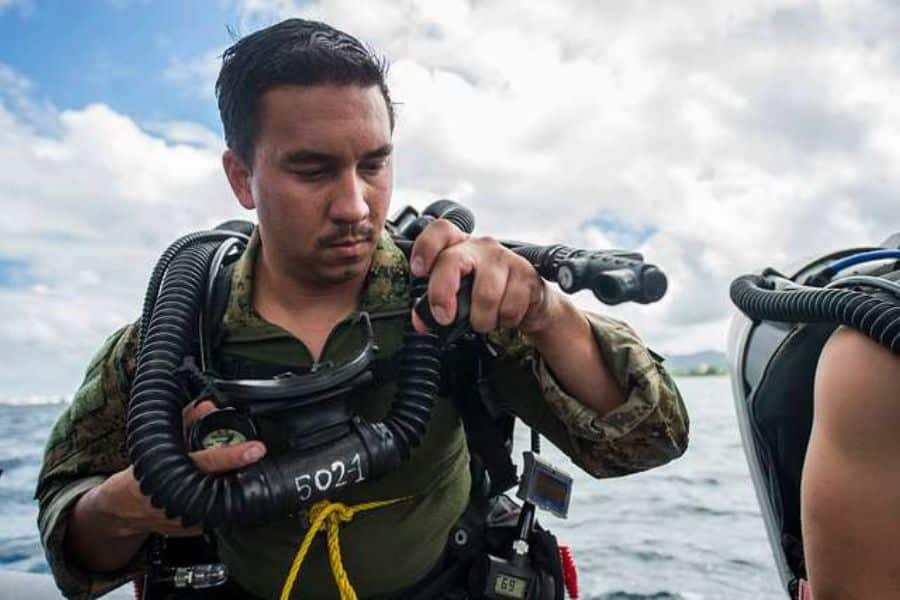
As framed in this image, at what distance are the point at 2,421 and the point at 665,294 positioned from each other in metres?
24.6

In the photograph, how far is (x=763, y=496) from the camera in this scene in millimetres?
2383

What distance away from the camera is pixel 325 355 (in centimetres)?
173

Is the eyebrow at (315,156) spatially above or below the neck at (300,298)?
above

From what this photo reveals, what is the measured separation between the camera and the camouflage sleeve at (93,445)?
181 centimetres

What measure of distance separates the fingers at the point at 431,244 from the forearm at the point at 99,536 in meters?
0.87

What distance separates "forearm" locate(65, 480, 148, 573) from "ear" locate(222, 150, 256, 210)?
786 millimetres

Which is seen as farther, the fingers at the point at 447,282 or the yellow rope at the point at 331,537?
the yellow rope at the point at 331,537

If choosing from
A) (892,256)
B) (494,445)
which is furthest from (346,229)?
(892,256)

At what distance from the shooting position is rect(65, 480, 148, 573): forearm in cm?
163

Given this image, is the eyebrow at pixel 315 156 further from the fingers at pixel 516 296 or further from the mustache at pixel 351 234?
the fingers at pixel 516 296

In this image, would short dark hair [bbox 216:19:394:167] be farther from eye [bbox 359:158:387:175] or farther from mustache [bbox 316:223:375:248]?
mustache [bbox 316:223:375:248]

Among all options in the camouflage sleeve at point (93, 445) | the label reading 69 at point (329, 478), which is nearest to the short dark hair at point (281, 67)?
the camouflage sleeve at point (93, 445)

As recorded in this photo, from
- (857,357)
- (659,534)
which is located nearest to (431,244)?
(857,357)

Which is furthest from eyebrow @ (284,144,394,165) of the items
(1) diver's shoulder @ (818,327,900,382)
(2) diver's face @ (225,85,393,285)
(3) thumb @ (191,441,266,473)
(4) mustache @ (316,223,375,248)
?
(1) diver's shoulder @ (818,327,900,382)
